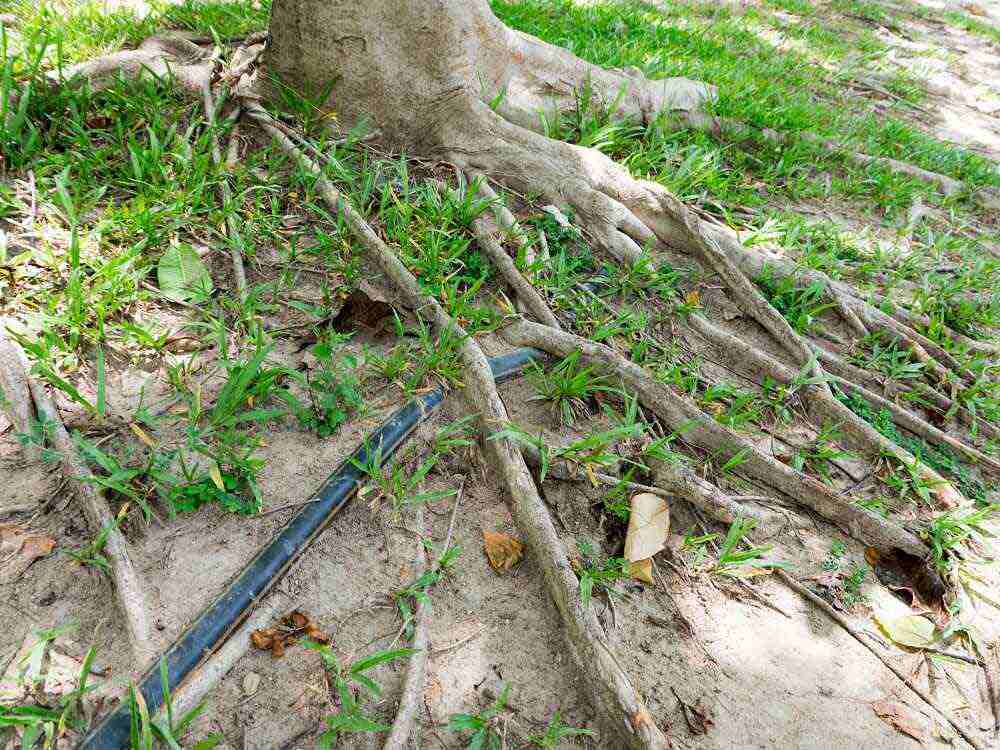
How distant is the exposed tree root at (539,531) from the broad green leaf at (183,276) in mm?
651

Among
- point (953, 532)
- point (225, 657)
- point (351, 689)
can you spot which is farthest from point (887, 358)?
point (225, 657)

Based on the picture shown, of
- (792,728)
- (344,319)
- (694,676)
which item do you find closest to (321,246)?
(344,319)

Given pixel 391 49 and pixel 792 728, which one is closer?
pixel 792 728

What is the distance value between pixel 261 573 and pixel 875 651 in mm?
1905

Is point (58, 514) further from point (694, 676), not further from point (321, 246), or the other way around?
point (694, 676)

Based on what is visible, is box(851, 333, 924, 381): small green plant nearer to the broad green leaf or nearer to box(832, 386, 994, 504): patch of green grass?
box(832, 386, 994, 504): patch of green grass

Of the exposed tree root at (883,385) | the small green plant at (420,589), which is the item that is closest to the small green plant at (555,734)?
the small green plant at (420,589)

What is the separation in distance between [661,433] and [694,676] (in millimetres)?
904

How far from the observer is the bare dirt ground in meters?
1.62

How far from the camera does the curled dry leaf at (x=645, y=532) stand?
79.7 inches

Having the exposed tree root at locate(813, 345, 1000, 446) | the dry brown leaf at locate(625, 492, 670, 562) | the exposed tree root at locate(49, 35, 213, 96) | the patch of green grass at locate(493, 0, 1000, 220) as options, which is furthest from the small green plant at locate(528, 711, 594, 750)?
the exposed tree root at locate(49, 35, 213, 96)

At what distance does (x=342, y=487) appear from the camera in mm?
1963

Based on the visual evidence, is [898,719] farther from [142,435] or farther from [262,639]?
[142,435]

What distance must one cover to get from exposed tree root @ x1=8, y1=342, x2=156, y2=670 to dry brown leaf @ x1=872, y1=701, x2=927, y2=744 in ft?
6.67
